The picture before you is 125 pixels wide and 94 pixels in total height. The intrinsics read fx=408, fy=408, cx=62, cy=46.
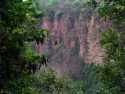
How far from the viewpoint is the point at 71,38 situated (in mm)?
38656

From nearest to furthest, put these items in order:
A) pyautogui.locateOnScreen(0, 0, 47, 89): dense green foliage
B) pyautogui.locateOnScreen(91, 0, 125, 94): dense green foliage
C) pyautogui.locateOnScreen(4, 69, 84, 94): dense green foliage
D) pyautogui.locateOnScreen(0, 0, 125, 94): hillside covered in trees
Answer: pyautogui.locateOnScreen(0, 0, 47, 89): dense green foliage
pyautogui.locateOnScreen(0, 0, 125, 94): hillside covered in trees
pyautogui.locateOnScreen(4, 69, 84, 94): dense green foliage
pyautogui.locateOnScreen(91, 0, 125, 94): dense green foliage

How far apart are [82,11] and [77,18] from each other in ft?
7.41

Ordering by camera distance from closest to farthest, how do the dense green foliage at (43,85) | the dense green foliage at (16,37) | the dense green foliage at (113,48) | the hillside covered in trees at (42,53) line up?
the dense green foliage at (16,37), the hillside covered in trees at (42,53), the dense green foliage at (43,85), the dense green foliage at (113,48)

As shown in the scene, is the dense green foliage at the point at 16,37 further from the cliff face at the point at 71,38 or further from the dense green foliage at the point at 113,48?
the cliff face at the point at 71,38

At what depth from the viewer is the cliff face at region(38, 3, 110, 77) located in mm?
35000

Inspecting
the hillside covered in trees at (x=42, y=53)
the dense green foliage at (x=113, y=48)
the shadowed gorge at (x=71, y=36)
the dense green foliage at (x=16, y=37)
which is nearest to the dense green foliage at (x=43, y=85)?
the hillside covered in trees at (x=42, y=53)

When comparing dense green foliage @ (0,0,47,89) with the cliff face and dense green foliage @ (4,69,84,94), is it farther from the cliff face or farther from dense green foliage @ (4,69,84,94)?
the cliff face

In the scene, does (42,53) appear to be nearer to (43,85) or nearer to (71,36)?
(43,85)

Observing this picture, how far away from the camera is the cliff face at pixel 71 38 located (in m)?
35.0

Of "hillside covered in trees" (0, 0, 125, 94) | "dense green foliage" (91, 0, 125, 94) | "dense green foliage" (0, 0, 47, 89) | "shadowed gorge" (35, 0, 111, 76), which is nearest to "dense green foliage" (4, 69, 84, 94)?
"hillside covered in trees" (0, 0, 125, 94)

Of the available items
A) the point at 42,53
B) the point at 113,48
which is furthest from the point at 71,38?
the point at 113,48

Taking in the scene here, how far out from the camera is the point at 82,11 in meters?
→ 35.0

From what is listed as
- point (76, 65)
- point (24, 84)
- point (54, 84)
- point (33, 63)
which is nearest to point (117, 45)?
point (24, 84)

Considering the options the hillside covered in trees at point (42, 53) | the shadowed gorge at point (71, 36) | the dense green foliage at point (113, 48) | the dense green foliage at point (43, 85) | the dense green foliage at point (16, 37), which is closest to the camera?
the dense green foliage at point (16, 37)
